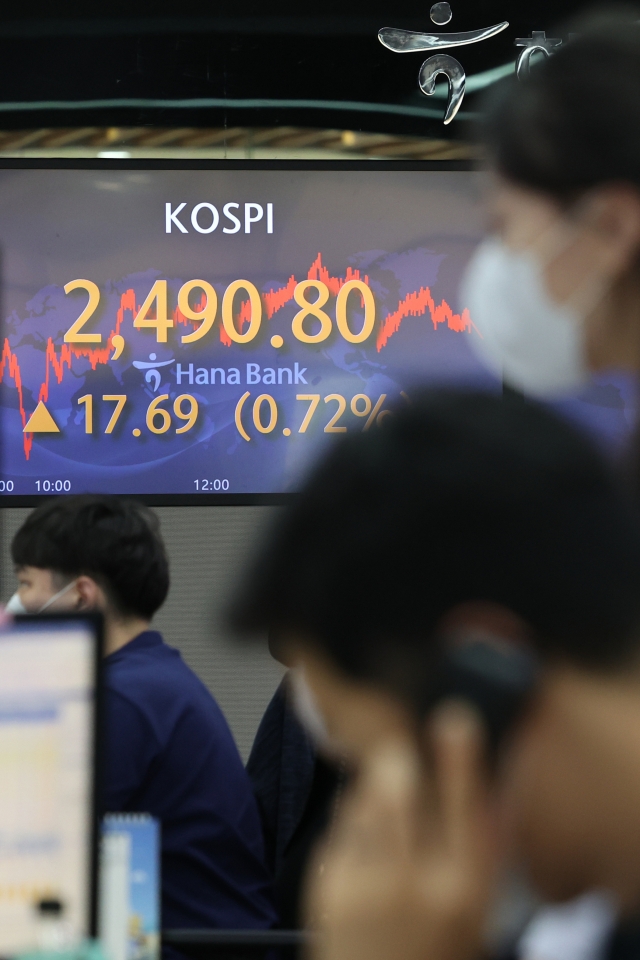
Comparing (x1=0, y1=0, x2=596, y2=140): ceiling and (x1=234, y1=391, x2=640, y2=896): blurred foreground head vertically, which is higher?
(x1=0, y1=0, x2=596, y2=140): ceiling

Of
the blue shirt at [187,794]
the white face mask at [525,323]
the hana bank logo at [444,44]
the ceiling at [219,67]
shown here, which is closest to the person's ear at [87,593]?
Answer: the blue shirt at [187,794]

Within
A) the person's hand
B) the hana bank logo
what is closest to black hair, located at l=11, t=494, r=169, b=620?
the person's hand

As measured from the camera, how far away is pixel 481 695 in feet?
1.54

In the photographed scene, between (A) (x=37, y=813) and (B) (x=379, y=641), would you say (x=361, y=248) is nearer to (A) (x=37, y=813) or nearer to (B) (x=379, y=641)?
(A) (x=37, y=813)

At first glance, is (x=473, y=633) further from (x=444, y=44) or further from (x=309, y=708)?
(x=444, y=44)

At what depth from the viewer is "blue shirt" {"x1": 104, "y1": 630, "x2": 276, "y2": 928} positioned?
68.4 inches

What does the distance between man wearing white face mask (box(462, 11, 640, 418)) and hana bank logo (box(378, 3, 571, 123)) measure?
7.68 ft

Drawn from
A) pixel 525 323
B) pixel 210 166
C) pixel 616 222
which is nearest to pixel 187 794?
pixel 525 323

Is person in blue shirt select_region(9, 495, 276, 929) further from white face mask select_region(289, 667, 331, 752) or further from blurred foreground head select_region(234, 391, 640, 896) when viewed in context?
blurred foreground head select_region(234, 391, 640, 896)

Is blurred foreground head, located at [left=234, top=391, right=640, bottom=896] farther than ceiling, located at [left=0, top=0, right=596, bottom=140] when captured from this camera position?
No

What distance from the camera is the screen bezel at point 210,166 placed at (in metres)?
3.11

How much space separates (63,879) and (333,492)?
87 centimetres

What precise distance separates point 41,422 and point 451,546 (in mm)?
2744

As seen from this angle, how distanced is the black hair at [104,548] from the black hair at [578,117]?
4.02ft
